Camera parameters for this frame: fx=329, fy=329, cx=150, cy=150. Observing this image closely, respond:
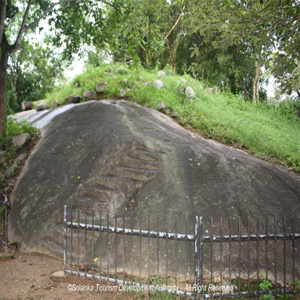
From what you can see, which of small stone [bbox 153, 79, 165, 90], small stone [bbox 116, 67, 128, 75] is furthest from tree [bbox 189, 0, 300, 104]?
small stone [bbox 116, 67, 128, 75]

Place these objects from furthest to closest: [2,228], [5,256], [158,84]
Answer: [158,84] → [2,228] → [5,256]

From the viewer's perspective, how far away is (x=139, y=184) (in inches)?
277

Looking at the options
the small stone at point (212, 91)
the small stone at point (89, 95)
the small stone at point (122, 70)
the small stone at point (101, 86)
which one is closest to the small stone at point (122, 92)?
the small stone at point (101, 86)

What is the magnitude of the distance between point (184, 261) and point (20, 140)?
21.7 ft

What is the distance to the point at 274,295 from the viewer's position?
491cm

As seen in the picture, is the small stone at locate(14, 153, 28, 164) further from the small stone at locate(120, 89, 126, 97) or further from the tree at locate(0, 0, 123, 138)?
the small stone at locate(120, 89, 126, 97)

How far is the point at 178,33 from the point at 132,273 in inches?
545

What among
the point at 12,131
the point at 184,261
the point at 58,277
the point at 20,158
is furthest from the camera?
the point at 12,131

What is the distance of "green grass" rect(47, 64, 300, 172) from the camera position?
10.8 m

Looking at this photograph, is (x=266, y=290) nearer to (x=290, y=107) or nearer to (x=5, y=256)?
(x=5, y=256)

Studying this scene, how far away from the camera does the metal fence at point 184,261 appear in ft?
15.7

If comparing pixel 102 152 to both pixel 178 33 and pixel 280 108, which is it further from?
pixel 280 108

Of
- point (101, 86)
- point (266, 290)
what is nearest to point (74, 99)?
point (101, 86)

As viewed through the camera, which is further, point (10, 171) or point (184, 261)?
point (10, 171)
